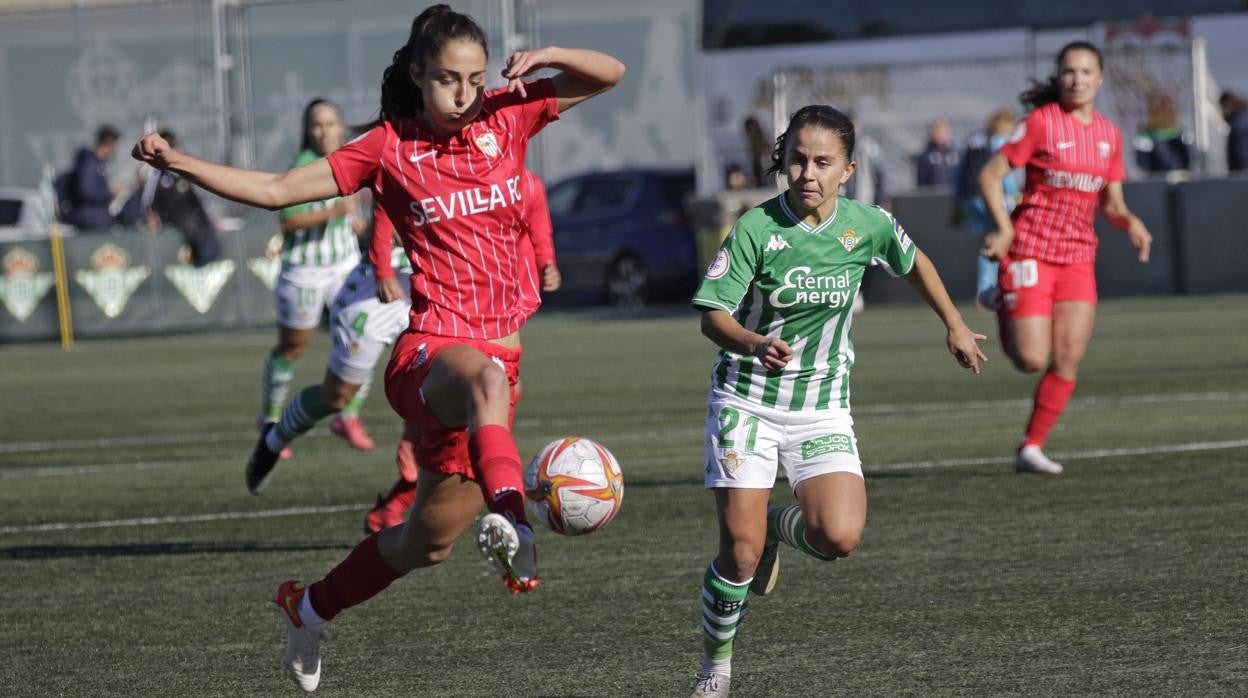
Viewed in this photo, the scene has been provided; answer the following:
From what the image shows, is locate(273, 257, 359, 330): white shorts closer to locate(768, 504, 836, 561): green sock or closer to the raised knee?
locate(768, 504, 836, 561): green sock

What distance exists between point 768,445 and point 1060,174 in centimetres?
491

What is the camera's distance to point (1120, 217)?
414 inches

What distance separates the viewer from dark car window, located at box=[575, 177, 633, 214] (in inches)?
1155

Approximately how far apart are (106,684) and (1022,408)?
334 inches

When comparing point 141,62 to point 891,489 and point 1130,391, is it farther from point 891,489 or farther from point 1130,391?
point 891,489

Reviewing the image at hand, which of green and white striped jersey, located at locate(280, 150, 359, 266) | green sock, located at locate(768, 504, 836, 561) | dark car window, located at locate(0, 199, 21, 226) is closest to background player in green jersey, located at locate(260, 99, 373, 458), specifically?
green and white striped jersey, located at locate(280, 150, 359, 266)

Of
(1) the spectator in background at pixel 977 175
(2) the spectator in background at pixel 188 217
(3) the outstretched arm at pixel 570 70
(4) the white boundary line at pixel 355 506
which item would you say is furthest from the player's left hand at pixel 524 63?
(2) the spectator in background at pixel 188 217

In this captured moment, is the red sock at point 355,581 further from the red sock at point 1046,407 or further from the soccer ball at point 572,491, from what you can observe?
the red sock at point 1046,407

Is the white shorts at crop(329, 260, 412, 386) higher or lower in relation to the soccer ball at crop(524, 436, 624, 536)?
higher

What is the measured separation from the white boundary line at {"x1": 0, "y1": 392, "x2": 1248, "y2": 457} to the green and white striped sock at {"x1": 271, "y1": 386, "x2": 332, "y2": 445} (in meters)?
3.74

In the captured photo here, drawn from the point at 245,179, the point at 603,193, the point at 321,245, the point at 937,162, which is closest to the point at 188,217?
the point at 603,193

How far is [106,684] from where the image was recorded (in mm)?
6312

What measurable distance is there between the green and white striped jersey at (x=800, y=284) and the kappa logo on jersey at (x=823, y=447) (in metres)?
0.10

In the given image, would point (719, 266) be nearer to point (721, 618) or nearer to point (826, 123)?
point (826, 123)
